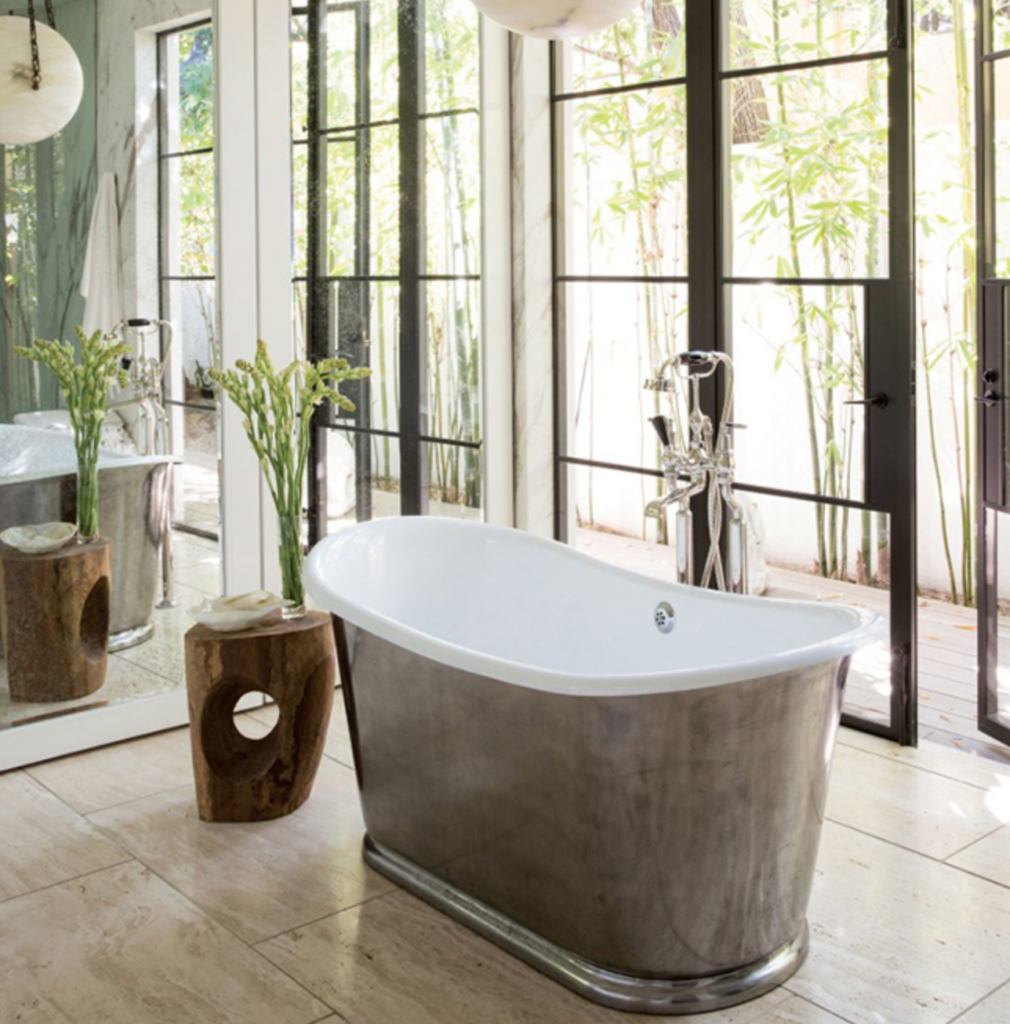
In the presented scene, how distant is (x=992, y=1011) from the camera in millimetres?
2492

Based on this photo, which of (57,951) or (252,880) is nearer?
(57,951)

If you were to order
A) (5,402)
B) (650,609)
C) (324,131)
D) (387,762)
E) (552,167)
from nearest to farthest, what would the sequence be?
1. (387,762)
2. (650,609)
3. (5,402)
4. (324,131)
5. (552,167)

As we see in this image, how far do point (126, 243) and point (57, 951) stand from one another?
186cm

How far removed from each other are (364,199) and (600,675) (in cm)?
220

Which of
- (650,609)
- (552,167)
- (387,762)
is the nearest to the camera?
(387,762)

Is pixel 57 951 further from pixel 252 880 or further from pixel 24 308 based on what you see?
pixel 24 308

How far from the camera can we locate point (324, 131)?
14.1ft

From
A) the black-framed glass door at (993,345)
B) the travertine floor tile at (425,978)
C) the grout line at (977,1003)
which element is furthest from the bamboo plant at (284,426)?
the grout line at (977,1003)

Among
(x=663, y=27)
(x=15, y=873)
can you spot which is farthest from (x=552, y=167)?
(x=15, y=873)

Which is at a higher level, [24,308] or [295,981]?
[24,308]

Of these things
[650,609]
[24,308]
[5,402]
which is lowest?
[650,609]

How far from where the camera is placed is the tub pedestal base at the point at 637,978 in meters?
2.52

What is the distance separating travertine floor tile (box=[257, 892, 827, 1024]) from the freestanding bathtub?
40mm

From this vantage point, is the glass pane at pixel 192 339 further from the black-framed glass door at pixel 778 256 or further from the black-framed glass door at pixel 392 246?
the black-framed glass door at pixel 778 256
